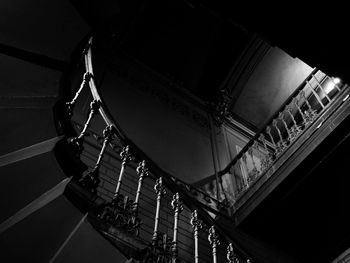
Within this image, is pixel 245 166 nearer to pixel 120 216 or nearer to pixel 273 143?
pixel 273 143

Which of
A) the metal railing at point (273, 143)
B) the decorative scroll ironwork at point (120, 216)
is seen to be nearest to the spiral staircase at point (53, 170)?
the decorative scroll ironwork at point (120, 216)

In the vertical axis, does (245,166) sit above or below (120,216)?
below

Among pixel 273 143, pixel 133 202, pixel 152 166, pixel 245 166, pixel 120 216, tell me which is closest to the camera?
pixel 120 216

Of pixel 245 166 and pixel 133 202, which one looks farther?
pixel 245 166

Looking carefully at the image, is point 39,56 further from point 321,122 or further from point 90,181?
point 321,122

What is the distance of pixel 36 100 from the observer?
2.98 m

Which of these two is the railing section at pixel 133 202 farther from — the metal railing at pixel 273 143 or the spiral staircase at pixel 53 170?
the metal railing at pixel 273 143

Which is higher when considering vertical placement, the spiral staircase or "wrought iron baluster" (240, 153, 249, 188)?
the spiral staircase

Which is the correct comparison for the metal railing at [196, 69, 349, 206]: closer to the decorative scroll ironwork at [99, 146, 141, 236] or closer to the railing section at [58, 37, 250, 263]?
the railing section at [58, 37, 250, 263]

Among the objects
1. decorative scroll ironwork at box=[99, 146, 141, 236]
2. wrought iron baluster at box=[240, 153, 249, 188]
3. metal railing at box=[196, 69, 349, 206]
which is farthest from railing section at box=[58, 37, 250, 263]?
metal railing at box=[196, 69, 349, 206]

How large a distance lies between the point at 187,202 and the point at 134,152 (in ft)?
2.36

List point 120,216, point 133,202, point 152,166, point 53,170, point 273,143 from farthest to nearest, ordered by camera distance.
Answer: point 273,143 < point 152,166 < point 133,202 < point 120,216 < point 53,170

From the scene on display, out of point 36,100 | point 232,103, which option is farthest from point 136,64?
point 36,100

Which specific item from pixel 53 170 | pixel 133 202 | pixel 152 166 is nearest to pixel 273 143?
pixel 152 166
